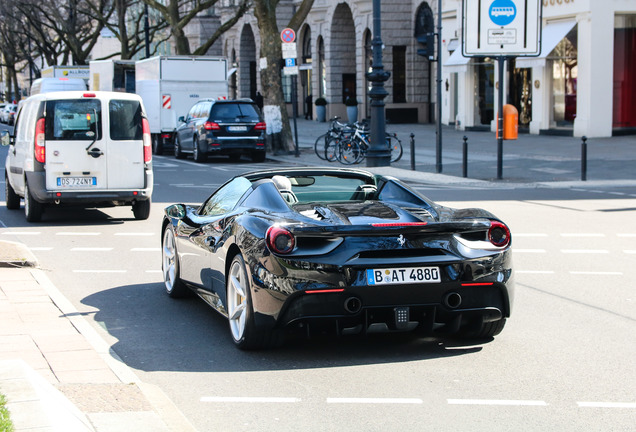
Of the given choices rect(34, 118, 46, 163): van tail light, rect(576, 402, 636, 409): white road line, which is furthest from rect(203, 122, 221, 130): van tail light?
rect(576, 402, 636, 409): white road line

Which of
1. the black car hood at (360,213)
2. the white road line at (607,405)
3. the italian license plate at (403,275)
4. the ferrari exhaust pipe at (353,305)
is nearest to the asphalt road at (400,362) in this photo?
the white road line at (607,405)

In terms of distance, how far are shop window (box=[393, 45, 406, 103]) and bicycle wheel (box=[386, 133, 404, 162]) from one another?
2309cm

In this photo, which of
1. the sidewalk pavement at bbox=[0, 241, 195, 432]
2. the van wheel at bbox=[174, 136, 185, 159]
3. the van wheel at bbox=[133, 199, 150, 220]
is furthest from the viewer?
the van wheel at bbox=[174, 136, 185, 159]

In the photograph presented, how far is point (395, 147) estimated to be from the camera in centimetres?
2689

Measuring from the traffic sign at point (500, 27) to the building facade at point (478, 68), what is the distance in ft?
3.36

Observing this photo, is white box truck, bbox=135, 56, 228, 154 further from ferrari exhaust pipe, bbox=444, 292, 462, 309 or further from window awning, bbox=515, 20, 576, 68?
ferrari exhaust pipe, bbox=444, 292, 462, 309

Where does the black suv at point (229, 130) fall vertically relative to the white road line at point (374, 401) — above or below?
above

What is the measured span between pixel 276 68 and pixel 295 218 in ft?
84.9

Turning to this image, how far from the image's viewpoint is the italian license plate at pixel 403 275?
20.3 ft

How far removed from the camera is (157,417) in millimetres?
4797

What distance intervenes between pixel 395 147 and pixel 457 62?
1522 cm

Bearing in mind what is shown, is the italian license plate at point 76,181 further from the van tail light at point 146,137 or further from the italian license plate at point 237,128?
the italian license plate at point 237,128

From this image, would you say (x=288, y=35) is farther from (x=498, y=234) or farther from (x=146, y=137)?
(x=498, y=234)

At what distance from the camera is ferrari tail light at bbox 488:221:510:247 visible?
6.60 metres
